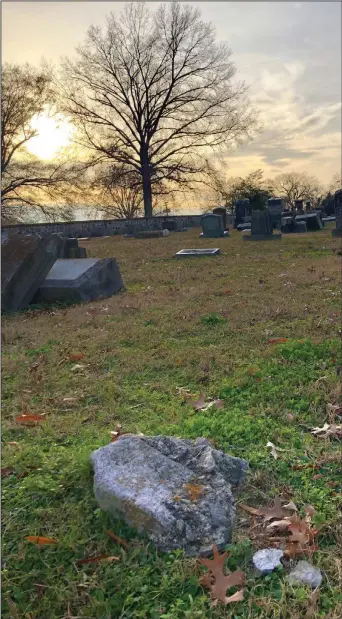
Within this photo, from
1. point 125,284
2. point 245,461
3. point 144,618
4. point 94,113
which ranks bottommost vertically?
point 144,618

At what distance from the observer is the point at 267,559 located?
6.91 feet

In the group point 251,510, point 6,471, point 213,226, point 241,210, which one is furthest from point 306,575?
point 241,210

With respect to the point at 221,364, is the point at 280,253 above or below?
above

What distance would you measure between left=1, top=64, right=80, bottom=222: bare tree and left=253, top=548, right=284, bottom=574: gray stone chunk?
28.5 metres

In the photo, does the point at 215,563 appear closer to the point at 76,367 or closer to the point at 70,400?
the point at 70,400

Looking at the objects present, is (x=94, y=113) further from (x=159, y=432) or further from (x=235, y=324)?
(x=159, y=432)

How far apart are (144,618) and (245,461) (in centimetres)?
107

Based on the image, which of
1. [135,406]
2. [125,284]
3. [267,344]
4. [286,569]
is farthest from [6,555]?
[125,284]

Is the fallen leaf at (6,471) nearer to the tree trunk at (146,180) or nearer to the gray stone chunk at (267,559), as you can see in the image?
the gray stone chunk at (267,559)

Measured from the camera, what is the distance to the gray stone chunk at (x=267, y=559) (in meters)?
2.06

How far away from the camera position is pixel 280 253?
13.1m

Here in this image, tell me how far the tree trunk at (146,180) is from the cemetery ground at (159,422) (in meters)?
25.5

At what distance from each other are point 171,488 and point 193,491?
110 millimetres

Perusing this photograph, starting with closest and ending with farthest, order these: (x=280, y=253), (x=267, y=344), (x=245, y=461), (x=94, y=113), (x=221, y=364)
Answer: (x=245, y=461) → (x=221, y=364) → (x=267, y=344) → (x=280, y=253) → (x=94, y=113)
